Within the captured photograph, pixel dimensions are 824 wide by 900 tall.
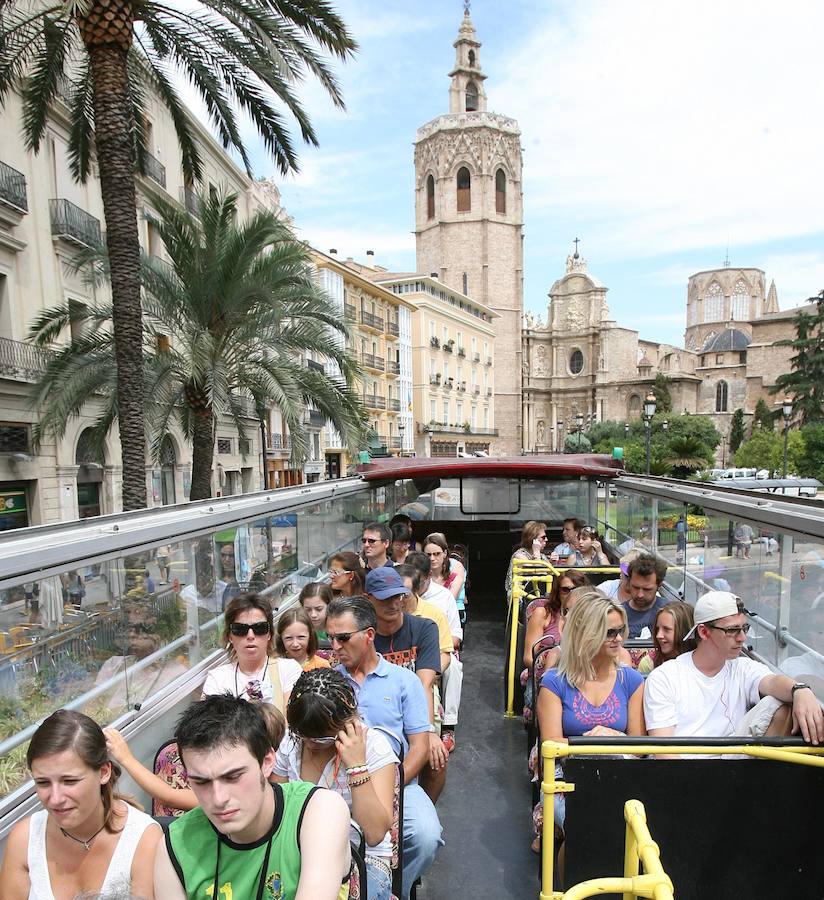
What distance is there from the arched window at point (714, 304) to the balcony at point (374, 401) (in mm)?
80129

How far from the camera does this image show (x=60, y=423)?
39.2 feet

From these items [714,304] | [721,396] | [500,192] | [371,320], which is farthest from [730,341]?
[371,320]

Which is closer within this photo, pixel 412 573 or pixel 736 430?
pixel 412 573

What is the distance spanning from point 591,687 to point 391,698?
918 millimetres

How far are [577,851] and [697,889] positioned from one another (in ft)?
1.49

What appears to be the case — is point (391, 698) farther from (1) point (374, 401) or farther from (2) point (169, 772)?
(1) point (374, 401)

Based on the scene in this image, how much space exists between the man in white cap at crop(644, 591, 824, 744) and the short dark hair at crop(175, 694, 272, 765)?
5.95 ft

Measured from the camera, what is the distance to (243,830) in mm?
1797

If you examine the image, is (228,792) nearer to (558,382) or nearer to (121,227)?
(121,227)

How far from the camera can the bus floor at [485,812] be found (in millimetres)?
3520

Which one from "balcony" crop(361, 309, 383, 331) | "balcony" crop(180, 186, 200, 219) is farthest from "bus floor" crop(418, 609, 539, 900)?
"balcony" crop(361, 309, 383, 331)

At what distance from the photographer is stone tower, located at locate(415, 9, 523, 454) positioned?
7919cm

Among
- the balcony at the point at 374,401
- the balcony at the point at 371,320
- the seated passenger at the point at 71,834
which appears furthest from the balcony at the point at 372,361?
the seated passenger at the point at 71,834

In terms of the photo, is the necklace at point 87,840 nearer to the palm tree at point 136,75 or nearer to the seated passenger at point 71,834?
the seated passenger at point 71,834
